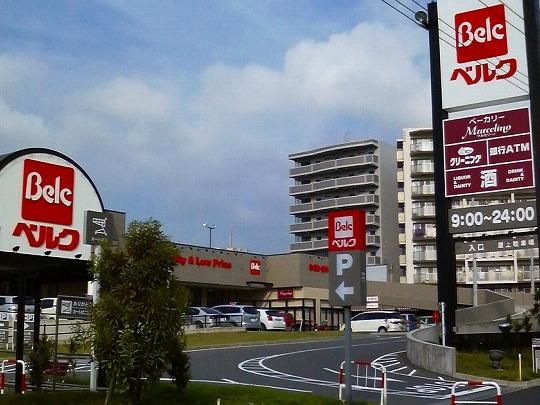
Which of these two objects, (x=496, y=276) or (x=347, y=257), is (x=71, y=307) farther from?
(x=496, y=276)

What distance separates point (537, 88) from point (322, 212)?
75.2m

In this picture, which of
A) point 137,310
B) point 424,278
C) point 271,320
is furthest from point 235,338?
point 424,278

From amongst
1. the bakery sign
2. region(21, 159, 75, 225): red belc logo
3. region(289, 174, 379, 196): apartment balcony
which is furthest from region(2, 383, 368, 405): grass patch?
region(289, 174, 379, 196): apartment balcony

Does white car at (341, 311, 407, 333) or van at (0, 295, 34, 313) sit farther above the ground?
van at (0, 295, 34, 313)

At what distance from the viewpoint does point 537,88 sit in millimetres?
30156

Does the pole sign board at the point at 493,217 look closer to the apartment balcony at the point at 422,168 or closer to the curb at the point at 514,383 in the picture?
the curb at the point at 514,383

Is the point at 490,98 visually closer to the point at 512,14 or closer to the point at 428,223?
the point at 512,14

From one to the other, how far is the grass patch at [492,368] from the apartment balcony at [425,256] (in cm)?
5893

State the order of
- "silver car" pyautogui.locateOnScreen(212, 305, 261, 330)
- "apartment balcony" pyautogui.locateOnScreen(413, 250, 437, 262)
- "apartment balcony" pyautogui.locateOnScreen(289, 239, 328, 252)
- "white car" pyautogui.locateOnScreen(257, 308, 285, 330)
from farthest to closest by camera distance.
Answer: "apartment balcony" pyautogui.locateOnScreen(289, 239, 328, 252) < "apartment balcony" pyautogui.locateOnScreen(413, 250, 437, 262) < "white car" pyautogui.locateOnScreen(257, 308, 285, 330) < "silver car" pyautogui.locateOnScreen(212, 305, 261, 330)

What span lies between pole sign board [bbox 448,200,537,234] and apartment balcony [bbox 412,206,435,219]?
6060 cm

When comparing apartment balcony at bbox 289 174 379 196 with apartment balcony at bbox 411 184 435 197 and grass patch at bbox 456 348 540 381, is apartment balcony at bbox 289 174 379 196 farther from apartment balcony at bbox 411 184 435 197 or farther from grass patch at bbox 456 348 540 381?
grass patch at bbox 456 348 540 381

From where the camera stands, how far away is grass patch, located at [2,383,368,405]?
48.3ft

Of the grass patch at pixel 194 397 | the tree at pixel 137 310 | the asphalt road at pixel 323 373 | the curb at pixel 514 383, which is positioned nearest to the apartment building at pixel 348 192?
the asphalt road at pixel 323 373

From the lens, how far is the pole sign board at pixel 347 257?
50.5 feet
